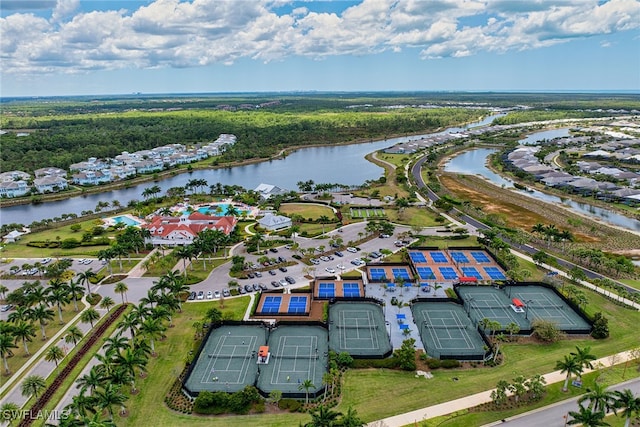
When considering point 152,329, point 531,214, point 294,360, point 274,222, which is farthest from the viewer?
point 531,214

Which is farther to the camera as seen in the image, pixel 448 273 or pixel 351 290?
pixel 448 273

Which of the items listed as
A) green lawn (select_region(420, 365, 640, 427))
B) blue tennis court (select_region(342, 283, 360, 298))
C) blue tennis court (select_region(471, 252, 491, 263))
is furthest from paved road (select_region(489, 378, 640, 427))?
blue tennis court (select_region(471, 252, 491, 263))

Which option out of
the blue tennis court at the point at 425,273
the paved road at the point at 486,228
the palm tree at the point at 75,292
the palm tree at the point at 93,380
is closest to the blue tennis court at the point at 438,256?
the blue tennis court at the point at 425,273

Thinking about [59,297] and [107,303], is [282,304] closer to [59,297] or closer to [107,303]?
[107,303]

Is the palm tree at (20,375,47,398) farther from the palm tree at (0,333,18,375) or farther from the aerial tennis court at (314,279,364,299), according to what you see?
the aerial tennis court at (314,279,364,299)

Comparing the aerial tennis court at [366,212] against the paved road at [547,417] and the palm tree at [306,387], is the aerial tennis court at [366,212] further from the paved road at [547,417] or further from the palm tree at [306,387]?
the paved road at [547,417]

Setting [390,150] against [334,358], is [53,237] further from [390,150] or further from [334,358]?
[390,150]

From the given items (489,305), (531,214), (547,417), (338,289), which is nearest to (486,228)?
(531,214)

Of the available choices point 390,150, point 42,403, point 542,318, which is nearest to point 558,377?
point 542,318
